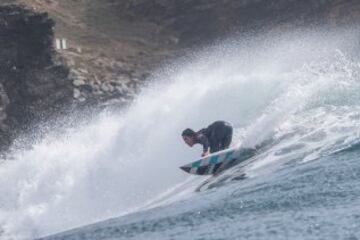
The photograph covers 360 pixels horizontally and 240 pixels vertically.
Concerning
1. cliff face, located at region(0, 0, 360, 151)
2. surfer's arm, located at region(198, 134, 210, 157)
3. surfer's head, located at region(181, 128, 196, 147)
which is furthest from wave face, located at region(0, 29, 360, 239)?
cliff face, located at region(0, 0, 360, 151)

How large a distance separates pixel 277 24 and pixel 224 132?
2067cm

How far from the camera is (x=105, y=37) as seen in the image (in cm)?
3881

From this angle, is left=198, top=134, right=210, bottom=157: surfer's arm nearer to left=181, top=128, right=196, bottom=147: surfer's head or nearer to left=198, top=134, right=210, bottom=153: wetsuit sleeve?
left=198, top=134, right=210, bottom=153: wetsuit sleeve

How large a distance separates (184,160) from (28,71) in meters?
11.6

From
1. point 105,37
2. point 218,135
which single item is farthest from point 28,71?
point 218,135

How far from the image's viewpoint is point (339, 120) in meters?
17.2

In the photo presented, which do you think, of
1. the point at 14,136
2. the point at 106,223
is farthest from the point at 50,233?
the point at 14,136

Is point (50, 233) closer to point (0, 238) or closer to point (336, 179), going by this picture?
point (0, 238)

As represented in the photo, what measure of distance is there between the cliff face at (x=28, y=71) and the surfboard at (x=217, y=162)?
487 inches

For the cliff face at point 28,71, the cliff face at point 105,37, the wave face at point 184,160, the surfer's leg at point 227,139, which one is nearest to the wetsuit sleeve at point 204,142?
the surfer's leg at point 227,139

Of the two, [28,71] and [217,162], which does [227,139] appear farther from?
[28,71]

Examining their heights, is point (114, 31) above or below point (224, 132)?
above

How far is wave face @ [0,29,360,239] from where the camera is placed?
41.3 ft

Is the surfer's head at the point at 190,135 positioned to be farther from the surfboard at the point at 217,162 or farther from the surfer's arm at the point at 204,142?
the surfboard at the point at 217,162
